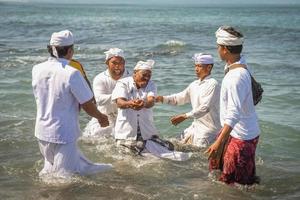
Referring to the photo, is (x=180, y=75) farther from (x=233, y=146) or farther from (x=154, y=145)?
(x=233, y=146)

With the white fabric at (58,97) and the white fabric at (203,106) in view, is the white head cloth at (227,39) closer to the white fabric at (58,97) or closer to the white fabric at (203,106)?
the white fabric at (58,97)

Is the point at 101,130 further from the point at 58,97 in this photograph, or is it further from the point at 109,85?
the point at 58,97

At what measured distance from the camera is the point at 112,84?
8.23 metres

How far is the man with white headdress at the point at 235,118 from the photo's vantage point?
513 centimetres

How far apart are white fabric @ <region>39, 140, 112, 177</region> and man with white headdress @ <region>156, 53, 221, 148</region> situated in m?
1.90

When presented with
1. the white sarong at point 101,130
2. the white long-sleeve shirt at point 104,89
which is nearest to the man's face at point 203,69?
the white long-sleeve shirt at point 104,89

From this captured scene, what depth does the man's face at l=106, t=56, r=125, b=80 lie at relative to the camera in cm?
797

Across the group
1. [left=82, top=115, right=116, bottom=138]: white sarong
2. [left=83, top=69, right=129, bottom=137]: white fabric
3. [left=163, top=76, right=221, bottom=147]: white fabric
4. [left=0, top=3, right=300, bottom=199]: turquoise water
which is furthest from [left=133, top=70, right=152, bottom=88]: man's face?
[left=82, top=115, right=116, bottom=138]: white sarong

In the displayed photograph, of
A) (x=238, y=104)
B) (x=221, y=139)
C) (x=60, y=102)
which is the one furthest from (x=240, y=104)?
(x=60, y=102)

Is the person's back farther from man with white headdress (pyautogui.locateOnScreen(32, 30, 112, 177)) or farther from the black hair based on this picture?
the black hair

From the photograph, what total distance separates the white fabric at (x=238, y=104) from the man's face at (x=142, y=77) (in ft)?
6.63

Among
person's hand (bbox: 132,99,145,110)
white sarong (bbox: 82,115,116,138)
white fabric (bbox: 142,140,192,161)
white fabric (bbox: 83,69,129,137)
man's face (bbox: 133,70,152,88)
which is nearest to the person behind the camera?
person's hand (bbox: 132,99,145,110)

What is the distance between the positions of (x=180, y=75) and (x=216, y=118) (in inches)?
339

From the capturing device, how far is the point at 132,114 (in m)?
7.28
